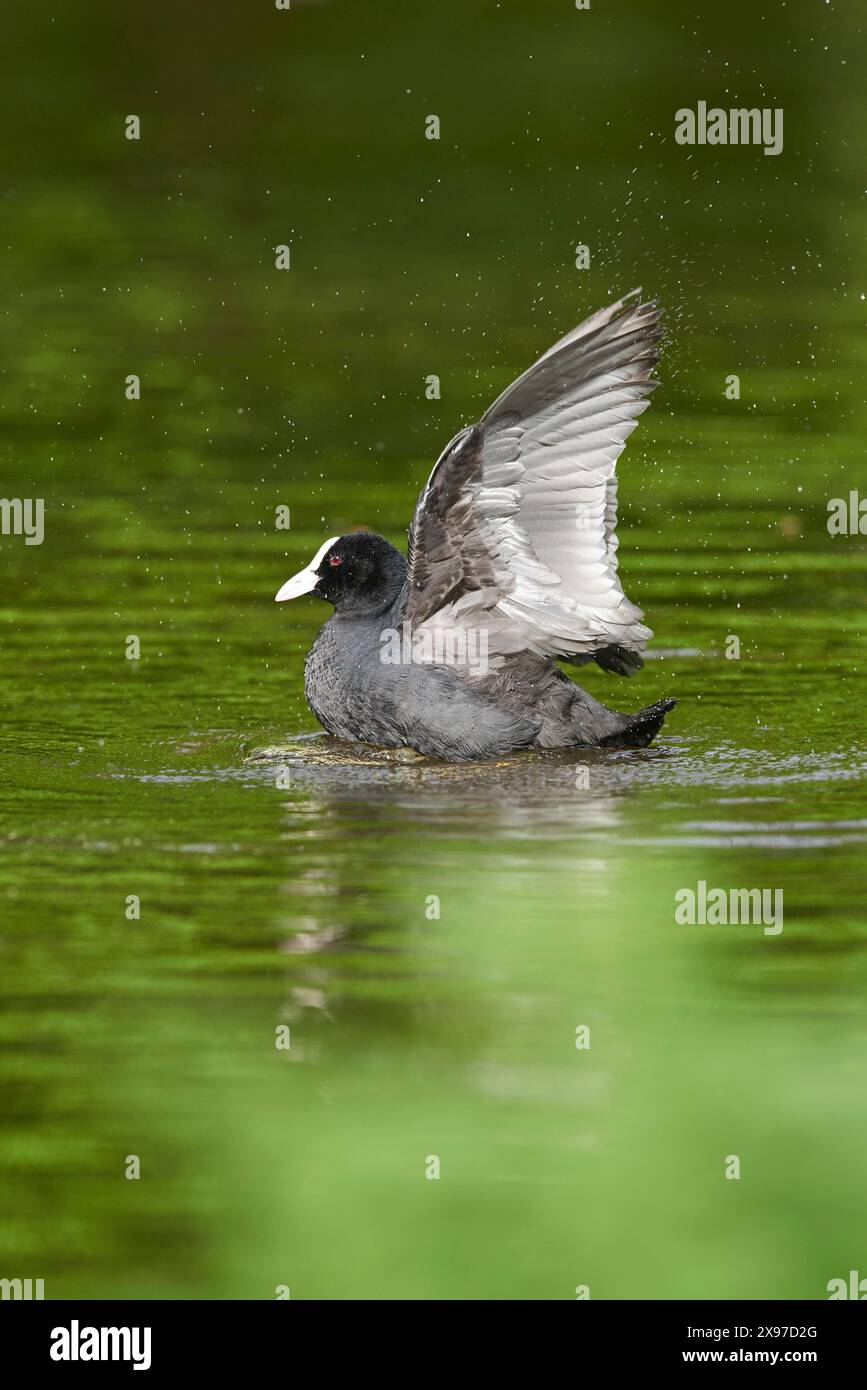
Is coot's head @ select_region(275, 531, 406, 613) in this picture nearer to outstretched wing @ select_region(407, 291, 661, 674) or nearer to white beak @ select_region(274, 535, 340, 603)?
white beak @ select_region(274, 535, 340, 603)

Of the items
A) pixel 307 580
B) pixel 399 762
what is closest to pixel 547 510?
pixel 399 762

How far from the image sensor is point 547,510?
7.94 meters

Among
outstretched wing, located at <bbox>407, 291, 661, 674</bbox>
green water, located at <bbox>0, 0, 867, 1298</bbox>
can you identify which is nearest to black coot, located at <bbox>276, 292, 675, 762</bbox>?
outstretched wing, located at <bbox>407, 291, 661, 674</bbox>

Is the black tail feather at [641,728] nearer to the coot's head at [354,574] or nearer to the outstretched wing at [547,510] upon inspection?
the outstretched wing at [547,510]

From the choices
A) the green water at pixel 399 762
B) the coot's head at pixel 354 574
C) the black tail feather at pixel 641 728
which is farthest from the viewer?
the coot's head at pixel 354 574

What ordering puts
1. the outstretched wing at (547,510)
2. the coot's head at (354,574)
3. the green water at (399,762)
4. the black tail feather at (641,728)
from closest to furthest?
1. the green water at (399,762)
2. the outstretched wing at (547,510)
3. the black tail feather at (641,728)
4. the coot's head at (354,574)

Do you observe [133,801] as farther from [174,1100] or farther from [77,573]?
[77,573]

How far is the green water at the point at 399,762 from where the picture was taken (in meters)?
5.06

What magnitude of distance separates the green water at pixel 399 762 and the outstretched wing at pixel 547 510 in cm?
50

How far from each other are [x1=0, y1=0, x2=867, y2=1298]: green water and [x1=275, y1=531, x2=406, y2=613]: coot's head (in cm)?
55

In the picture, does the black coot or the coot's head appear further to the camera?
the coot's head

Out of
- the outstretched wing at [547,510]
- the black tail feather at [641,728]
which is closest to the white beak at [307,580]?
the outstretched wing at [547,510]

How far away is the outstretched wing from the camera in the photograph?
298 inches

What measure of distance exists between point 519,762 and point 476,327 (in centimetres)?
743
